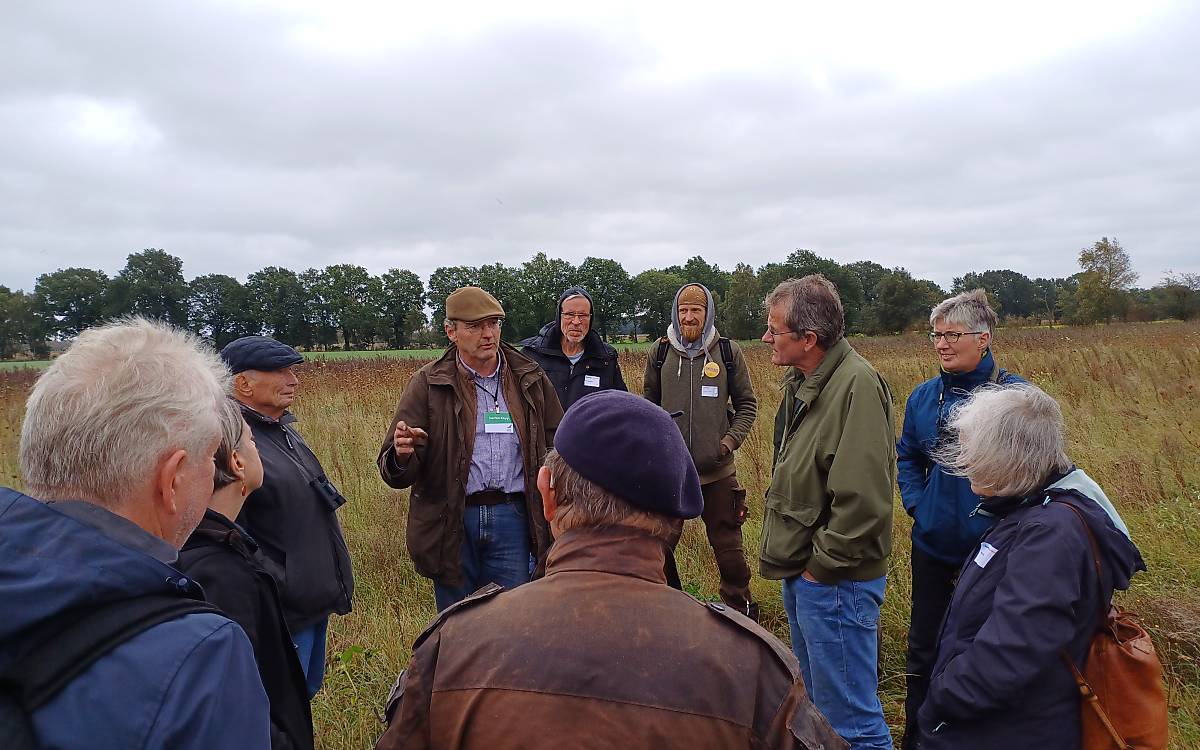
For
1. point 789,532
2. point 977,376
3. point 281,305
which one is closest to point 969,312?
point 977,376

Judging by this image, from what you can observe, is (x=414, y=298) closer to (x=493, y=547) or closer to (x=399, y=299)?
(x=399, y=299)

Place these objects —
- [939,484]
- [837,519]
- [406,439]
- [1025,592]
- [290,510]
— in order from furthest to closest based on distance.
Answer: [406,439], [939,484], [290,510], [837,519], [1025,592]

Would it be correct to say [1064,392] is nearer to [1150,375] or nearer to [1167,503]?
[1150,375]

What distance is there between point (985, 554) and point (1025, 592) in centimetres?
23

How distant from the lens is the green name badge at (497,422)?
346 centimetres

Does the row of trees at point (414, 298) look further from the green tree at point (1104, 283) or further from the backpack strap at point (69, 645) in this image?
the backpack strap at point (69, 645)

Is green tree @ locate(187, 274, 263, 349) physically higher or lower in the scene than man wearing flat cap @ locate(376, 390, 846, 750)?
higher

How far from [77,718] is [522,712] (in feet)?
2.04

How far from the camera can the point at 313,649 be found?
2871mm

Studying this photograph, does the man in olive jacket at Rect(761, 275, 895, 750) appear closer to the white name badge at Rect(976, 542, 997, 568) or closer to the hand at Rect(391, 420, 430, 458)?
the white name badge at Rect(976, 542, 997, 568)

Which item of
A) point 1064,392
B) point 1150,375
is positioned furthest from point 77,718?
point 1150,375

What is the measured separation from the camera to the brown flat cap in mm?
3471

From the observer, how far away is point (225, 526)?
174 centimetres

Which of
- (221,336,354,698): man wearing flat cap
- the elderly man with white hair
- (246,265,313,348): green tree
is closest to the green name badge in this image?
(221,336,354,698): man wearing flat cap
